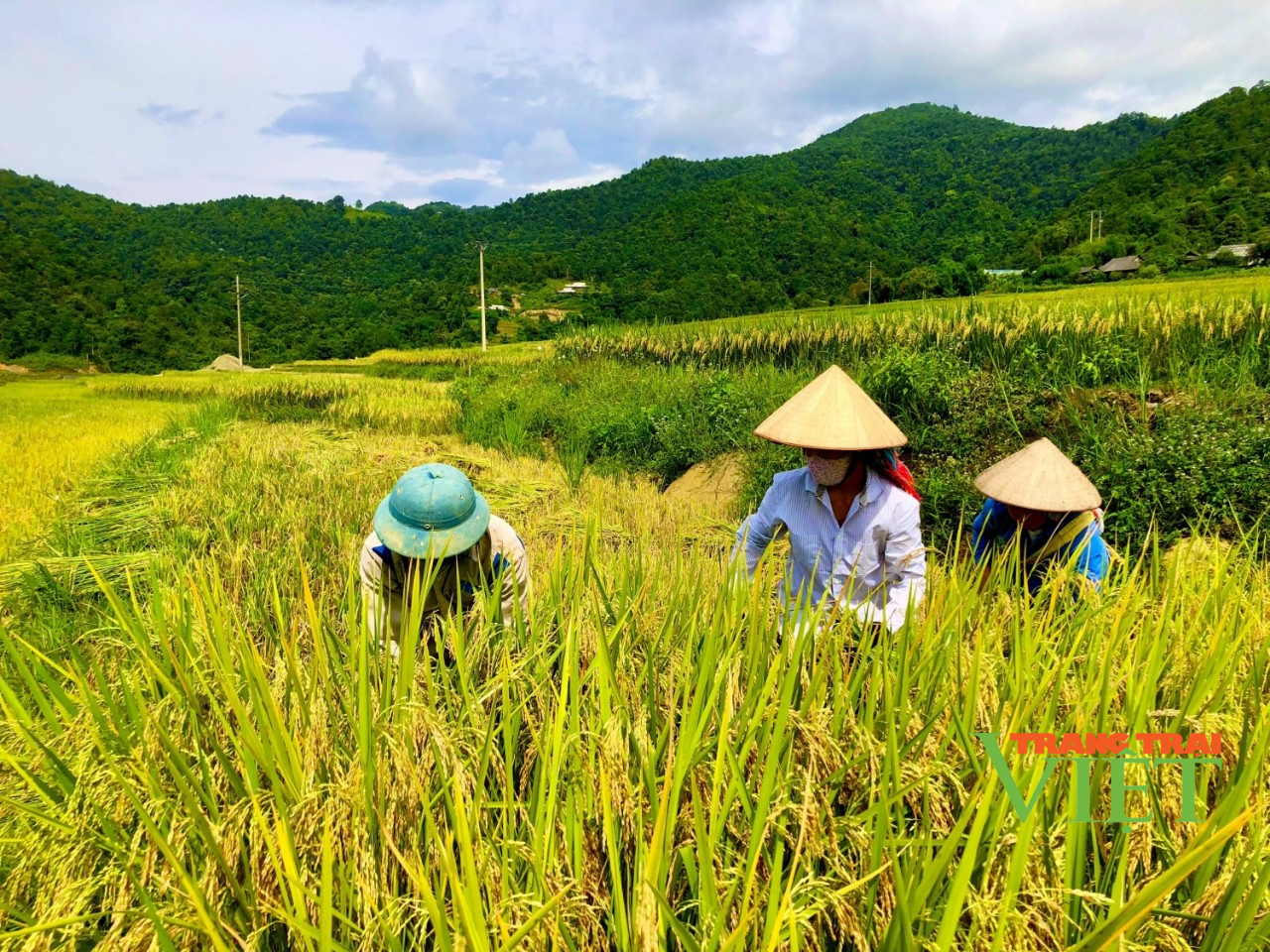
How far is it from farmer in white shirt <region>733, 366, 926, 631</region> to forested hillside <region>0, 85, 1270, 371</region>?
116 feet

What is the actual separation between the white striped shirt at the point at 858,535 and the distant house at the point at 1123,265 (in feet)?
160

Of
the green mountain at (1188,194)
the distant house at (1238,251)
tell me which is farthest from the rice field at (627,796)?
the green mountain at (1188,194)

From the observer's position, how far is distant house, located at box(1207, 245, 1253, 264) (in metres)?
35.5

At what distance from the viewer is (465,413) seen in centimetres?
1199

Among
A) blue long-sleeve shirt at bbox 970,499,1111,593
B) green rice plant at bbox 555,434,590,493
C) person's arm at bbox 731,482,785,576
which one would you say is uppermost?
person's arm at bbox 731,482,785,576

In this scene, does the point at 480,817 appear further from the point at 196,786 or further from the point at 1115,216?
the point at 1115,216

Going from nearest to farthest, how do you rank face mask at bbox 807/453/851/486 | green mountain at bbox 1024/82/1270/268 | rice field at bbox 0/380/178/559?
face mask at bbox 807/453/851/486 < rice field at bbox 0/380/178/559 < green mountain at bbox 1024/82/1270/268

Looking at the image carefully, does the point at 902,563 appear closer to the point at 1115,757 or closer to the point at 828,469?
the point at 828,469

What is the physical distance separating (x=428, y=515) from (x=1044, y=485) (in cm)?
Answer: 251

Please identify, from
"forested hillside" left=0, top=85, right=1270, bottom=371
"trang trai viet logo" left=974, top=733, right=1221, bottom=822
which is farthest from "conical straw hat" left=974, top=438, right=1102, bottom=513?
"forested hillside" left=0, top=85, right=1270, bottom=371

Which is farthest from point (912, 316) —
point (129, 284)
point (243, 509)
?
point (129, 284)

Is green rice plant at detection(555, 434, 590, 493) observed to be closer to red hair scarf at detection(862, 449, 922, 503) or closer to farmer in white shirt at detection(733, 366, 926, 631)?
farmer in white shirt at detection(733, 366, 926, 631)

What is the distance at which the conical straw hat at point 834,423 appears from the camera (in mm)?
2355

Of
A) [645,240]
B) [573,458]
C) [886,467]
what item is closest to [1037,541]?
[886,467]
